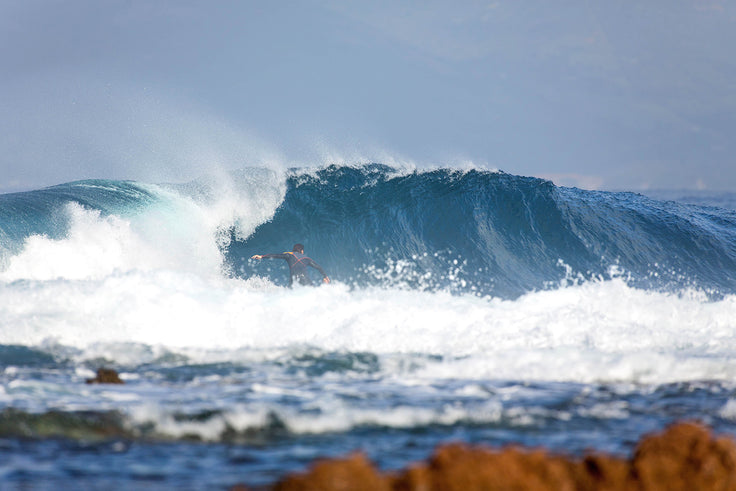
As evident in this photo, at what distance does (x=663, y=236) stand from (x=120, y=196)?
1529 centimetres

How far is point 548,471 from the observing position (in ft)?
10.4

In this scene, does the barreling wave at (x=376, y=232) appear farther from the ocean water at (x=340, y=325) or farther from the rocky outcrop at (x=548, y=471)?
the rocky outcrop at (x=548, y=471)

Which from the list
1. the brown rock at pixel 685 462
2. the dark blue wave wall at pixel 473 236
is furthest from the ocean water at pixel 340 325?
the brown rock at pixel 685 462

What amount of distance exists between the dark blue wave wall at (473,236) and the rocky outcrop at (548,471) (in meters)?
11.1

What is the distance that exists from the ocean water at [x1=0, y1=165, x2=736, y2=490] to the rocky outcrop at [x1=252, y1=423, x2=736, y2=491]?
69 centimetres

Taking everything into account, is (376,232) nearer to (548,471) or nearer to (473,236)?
(473,236)

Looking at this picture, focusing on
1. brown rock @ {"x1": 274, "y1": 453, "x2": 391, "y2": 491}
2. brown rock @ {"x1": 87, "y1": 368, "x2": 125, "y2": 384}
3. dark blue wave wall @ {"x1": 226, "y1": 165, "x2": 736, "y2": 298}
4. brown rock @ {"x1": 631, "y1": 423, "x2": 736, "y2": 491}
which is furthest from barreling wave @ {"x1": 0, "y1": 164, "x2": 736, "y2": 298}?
brown rock @ {"x1": 274, "y1": 453, "x2": 391, "y2": 491}

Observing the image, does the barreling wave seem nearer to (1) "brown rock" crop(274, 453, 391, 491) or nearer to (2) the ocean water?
(2) the ocean water

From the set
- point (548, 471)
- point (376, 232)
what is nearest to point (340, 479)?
point (548, 471)

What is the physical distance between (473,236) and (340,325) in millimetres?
8727

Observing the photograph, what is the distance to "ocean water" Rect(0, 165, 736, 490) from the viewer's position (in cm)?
445

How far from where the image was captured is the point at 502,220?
17.9m

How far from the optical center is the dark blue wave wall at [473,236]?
51.8ft

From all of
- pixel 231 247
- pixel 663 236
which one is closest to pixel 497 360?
pixel 231 247
